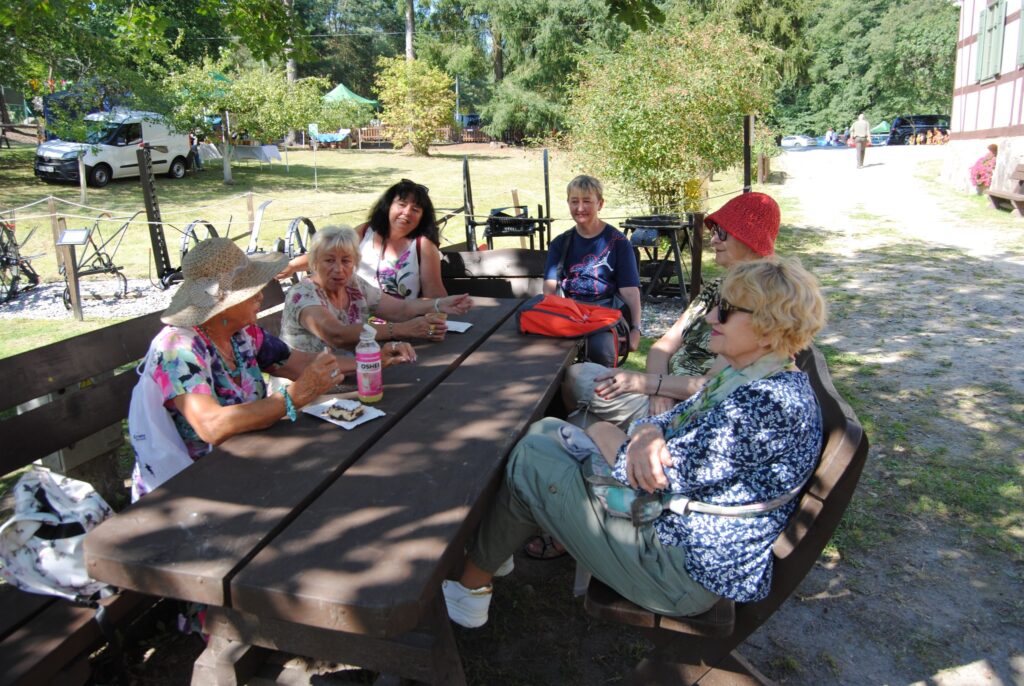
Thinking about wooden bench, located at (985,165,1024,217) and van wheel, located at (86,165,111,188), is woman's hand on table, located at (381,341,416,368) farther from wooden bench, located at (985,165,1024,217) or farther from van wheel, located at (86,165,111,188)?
van wheel, located at (86,165,111,188)

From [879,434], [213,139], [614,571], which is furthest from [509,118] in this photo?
[614,571]

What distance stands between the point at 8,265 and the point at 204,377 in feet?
27.7

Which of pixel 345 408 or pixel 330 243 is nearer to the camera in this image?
pixel 345 408

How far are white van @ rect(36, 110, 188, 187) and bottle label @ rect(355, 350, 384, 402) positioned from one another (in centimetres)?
1559

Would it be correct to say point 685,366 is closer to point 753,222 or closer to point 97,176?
point 753,222

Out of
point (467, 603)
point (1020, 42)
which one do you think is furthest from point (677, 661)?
point (1020, 42)

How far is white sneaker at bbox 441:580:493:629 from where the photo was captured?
2.46m

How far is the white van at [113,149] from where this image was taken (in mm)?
17234

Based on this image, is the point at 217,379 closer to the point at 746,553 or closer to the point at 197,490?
the point at 197,490

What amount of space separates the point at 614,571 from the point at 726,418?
0.52 metres

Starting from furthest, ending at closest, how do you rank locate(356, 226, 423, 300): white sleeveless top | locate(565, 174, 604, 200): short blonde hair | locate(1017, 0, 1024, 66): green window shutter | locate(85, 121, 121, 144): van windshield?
1. locate(85, 121, 121, 144): van windshield
2. locate(1017, 0, 1024, 66): green window shutter
3. locate(565, 174, 604, 200): short blonde hair
4. locate(356, 226, 423, 300): white sleeveless top

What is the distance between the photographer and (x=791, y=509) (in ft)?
6.49

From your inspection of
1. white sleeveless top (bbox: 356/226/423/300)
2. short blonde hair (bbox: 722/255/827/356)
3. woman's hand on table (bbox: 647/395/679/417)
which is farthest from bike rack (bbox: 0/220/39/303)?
short blonde hair (bbox: 722/255/827/356)

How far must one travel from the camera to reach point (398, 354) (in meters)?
3.04
